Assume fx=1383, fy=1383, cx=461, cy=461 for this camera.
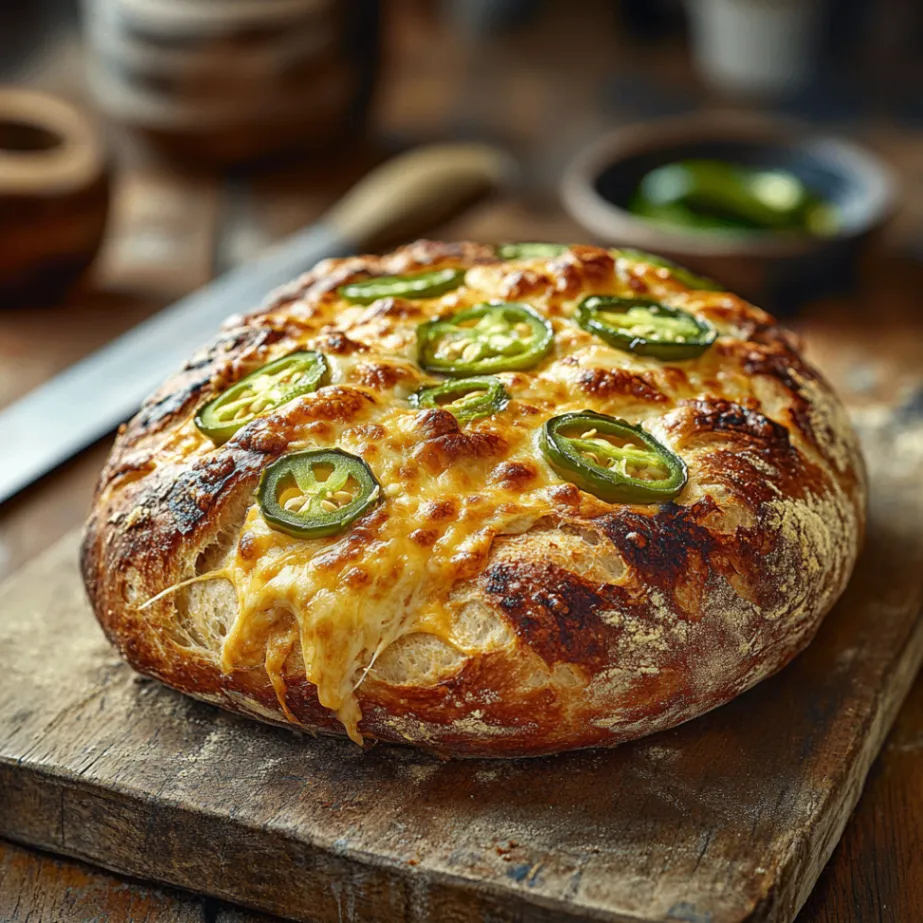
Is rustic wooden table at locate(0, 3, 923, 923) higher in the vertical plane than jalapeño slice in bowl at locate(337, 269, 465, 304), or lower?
lower

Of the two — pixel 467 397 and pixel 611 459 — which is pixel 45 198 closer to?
pixel 467 397

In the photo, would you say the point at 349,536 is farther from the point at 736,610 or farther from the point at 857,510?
the point at 857,510

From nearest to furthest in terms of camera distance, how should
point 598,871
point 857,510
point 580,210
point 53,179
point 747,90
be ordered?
point 598,871 → point 857,510 → point 53,179 → point 580,210 → point 747,90

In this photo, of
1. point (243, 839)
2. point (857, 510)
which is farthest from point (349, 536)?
point (857, 510)

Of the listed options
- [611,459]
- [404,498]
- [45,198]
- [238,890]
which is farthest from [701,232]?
[238,890]

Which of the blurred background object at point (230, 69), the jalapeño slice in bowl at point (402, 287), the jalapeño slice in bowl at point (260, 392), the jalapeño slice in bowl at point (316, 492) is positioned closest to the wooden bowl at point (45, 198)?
the blurred background object at point (230, 69)

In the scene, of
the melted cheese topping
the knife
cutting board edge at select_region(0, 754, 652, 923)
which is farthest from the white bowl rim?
cutting board edge at select_region(0, 754, 652, 923)

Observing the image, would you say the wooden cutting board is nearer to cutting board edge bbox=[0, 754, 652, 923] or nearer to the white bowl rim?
cutting board edge bbox=[0, 754, 652, 923]
